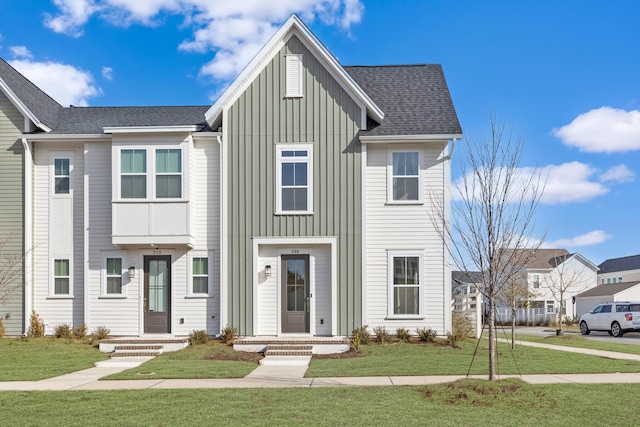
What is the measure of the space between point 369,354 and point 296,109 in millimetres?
7156

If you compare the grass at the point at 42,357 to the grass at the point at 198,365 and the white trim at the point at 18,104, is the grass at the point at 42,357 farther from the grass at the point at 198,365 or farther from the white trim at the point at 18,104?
the white trim at the point at 18,104

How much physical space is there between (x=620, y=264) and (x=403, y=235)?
50405mm

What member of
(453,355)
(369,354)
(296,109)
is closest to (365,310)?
(369,354)

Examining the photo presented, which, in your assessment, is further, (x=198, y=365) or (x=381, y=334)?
(x=381, y=334)

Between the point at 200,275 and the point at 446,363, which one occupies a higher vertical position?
the point at 200,275

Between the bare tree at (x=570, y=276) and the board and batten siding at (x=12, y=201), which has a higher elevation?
the board and batten siding at (x=12, y=201)

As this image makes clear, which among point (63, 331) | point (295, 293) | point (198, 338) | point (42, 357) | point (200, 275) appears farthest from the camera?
point (200, 275)

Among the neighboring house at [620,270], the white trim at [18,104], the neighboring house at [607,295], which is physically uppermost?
the white trim at [18,104]

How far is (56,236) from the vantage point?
18031mm

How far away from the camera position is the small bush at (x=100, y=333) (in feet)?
55.7

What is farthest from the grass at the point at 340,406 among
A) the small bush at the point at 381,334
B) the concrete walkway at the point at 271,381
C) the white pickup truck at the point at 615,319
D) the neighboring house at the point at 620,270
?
the neighboring house at the point at 620,270

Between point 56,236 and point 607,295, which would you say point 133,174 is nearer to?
point 56,236

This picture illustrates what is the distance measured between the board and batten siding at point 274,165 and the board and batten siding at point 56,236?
4.54 meters

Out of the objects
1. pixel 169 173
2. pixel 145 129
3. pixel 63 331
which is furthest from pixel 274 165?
pixel 63 331
